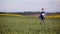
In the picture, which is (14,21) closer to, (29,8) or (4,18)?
(4,18)

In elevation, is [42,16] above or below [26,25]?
above

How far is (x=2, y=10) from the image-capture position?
1.72 m

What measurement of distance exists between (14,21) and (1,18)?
0.19 m

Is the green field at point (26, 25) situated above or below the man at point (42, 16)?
below

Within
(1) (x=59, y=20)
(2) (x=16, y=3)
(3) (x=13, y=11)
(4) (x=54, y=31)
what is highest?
(2) (x=16, y=3)

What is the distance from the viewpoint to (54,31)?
167 cm

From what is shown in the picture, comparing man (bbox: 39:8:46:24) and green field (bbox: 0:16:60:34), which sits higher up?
man (bbox: 39:8:46:24)

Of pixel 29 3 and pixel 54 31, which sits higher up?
pixel 29 3

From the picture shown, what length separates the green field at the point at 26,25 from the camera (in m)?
1.67

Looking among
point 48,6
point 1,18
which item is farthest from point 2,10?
point 48,6

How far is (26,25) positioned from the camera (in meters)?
1.72

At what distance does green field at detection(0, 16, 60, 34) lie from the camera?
167cm

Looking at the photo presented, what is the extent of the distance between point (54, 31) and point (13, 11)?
0.64m

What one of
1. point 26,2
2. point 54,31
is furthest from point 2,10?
point 54,31
